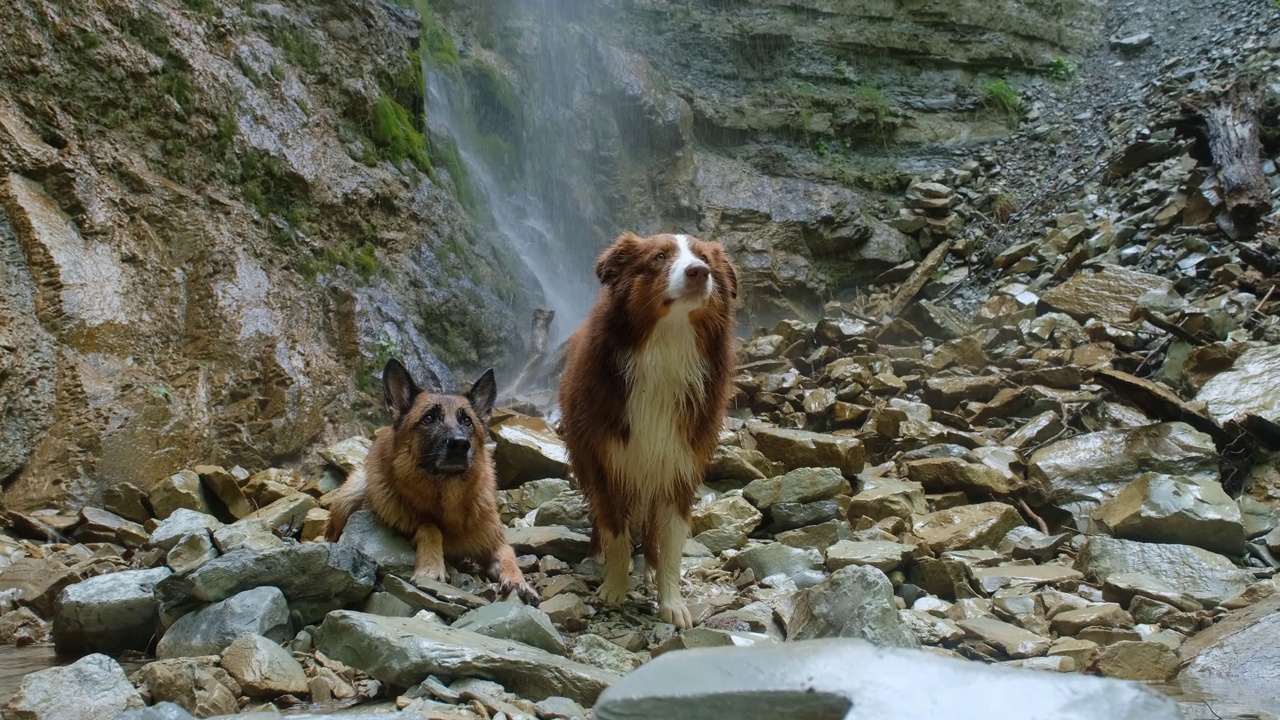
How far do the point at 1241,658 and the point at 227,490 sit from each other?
21.3 feet

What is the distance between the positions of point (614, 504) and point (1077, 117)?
18.1 m

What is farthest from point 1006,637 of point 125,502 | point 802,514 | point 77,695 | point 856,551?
point 125,502

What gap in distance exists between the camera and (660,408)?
4.53 m

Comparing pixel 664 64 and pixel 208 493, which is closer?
pixel 208 493

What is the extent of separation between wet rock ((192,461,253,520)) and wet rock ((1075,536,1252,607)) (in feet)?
19.3

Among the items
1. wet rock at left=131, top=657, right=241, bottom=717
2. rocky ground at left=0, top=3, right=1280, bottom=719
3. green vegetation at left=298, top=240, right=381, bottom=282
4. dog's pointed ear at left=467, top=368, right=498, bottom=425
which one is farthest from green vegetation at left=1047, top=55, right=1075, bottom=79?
wet rock at left=131, top=657, right=241, bottom=717

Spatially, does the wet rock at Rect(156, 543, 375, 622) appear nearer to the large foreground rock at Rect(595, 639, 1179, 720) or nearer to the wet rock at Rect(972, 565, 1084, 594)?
the large foreground rock at Rect(595, 639, 1179, 720)

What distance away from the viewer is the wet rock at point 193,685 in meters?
2.92

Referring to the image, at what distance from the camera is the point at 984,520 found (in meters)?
5.67

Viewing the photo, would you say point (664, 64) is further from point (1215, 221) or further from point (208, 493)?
point (208, 493)

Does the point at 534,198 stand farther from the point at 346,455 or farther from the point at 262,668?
the point at 262,668

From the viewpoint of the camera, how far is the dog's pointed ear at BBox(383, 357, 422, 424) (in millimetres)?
5289

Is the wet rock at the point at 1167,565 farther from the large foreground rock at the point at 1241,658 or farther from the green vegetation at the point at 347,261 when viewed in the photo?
the green vegetation at the point at 347,261

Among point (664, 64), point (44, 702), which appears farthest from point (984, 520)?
point (664, 64)
